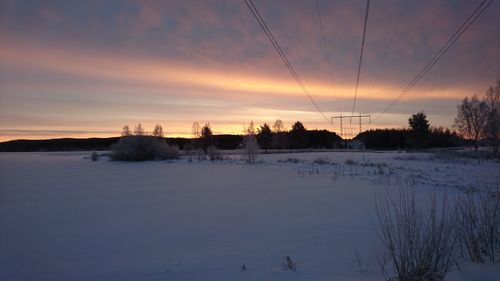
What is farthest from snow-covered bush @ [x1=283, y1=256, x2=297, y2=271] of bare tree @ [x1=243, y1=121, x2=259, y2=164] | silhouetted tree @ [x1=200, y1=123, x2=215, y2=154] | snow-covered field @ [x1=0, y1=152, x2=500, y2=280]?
silhouetted tree @ [x1=200, y1=123, x2=215, y2=154]

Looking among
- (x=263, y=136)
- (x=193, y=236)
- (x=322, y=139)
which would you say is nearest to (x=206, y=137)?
(x=263, y=136)

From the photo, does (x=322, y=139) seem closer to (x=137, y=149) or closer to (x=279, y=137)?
(x=279, y=137)

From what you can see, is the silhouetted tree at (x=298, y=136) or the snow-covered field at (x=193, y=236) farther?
the silhouetted tree at (x=298, y=136)

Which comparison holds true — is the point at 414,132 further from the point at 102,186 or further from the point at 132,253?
the point at 132,253

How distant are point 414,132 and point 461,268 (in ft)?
238

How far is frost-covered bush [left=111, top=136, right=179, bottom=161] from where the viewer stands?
143ft

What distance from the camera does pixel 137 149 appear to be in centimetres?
4384

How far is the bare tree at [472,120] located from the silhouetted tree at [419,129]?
9.38 meters

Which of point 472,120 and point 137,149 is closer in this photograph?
point 137,149

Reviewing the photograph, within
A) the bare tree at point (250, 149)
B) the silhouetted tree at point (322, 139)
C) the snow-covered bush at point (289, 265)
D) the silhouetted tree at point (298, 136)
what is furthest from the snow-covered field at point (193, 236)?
the silhouetted tree at point (322, 139)

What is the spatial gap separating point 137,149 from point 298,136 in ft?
226

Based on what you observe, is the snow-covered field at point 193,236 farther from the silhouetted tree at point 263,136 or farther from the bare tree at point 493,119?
the silhouetted tree at point 263,136

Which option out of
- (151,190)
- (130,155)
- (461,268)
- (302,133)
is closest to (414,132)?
(302,133)

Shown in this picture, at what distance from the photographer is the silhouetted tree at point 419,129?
2726 inches
